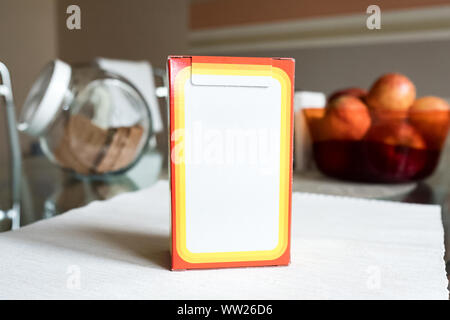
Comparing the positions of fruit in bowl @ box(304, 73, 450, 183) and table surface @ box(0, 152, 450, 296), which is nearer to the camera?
table surface @ box(0, 152, 450, 296)

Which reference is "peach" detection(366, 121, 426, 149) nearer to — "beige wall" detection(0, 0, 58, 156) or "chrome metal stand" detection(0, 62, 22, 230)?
"chrome metal stand" detection(0, 62, 22, 230)

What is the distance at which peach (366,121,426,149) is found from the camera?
695 mm

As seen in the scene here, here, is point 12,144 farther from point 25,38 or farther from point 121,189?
point 25,38

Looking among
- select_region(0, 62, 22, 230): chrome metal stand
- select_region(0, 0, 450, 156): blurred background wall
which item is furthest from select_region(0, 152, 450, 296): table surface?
select_region(0, 0, 450, 156): blurred background wall

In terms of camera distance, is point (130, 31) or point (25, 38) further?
point (25, 38)

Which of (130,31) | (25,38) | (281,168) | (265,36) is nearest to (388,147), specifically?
(281,168)

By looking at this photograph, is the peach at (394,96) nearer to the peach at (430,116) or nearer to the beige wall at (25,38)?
the peach at (430,116)

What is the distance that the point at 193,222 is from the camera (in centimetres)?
35

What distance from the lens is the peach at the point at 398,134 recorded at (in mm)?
695

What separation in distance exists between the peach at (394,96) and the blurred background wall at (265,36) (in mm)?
769

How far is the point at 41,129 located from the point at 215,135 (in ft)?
1.44

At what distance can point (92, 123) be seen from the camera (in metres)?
0.72

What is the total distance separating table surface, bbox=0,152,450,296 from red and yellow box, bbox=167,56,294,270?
232 mm

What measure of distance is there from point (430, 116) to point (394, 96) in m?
0.07
